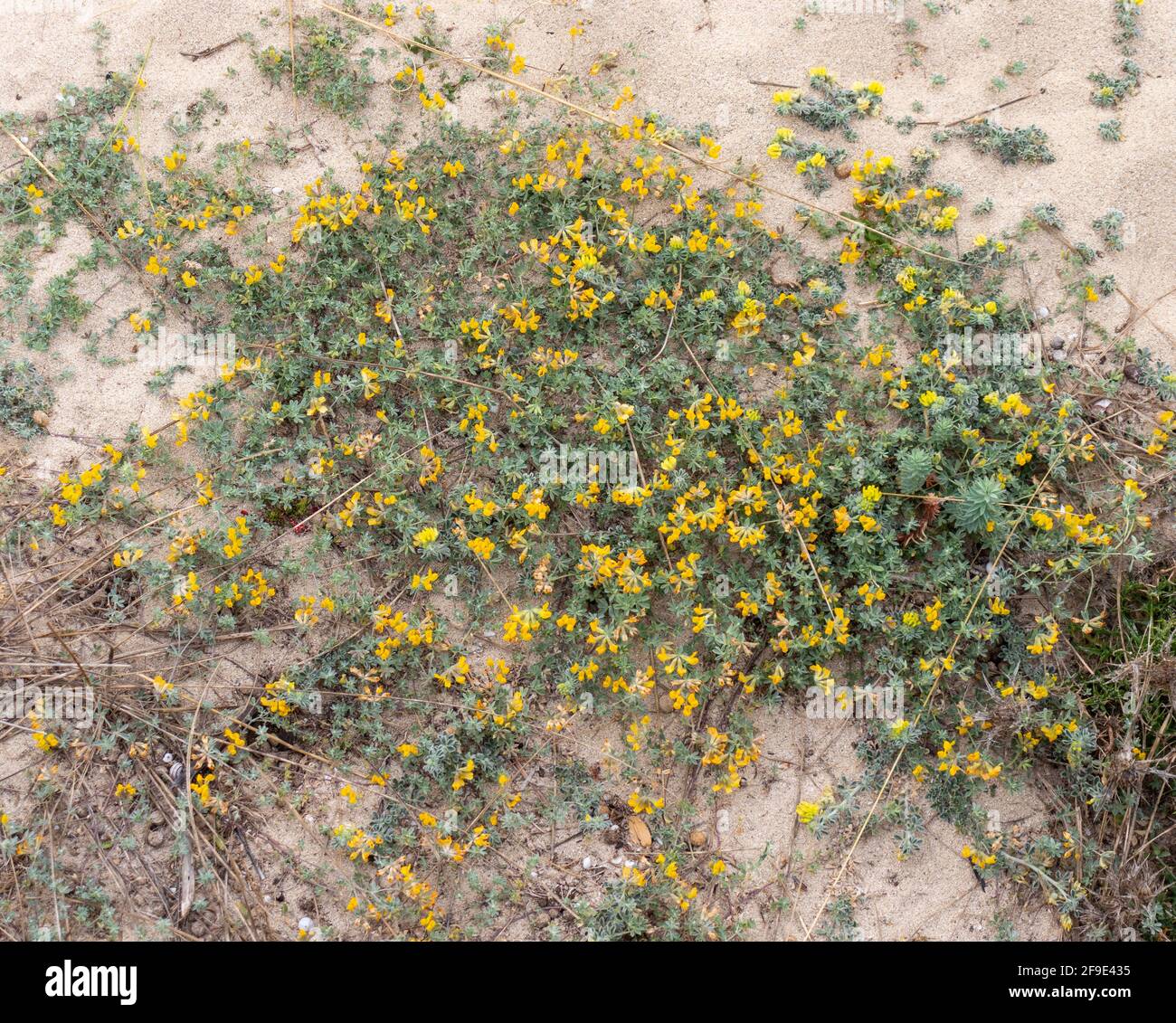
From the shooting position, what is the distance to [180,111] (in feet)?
18.7

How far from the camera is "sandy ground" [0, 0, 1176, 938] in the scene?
5.54 meters

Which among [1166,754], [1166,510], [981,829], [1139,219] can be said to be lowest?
[981,829]

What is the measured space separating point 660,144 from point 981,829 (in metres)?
4.42

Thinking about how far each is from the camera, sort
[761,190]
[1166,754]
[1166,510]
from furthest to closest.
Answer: [761,190] < [1166,510] < [1166,754]

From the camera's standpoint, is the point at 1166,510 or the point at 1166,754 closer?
the point at 1166,754

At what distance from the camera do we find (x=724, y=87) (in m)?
5.74

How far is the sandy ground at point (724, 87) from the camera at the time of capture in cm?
554

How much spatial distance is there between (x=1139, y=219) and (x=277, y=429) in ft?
17.8

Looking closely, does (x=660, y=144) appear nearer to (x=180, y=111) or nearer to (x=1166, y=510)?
(x=180, y=111)

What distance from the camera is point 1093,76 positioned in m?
5.65

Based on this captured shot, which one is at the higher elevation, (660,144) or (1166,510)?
(660,144)
